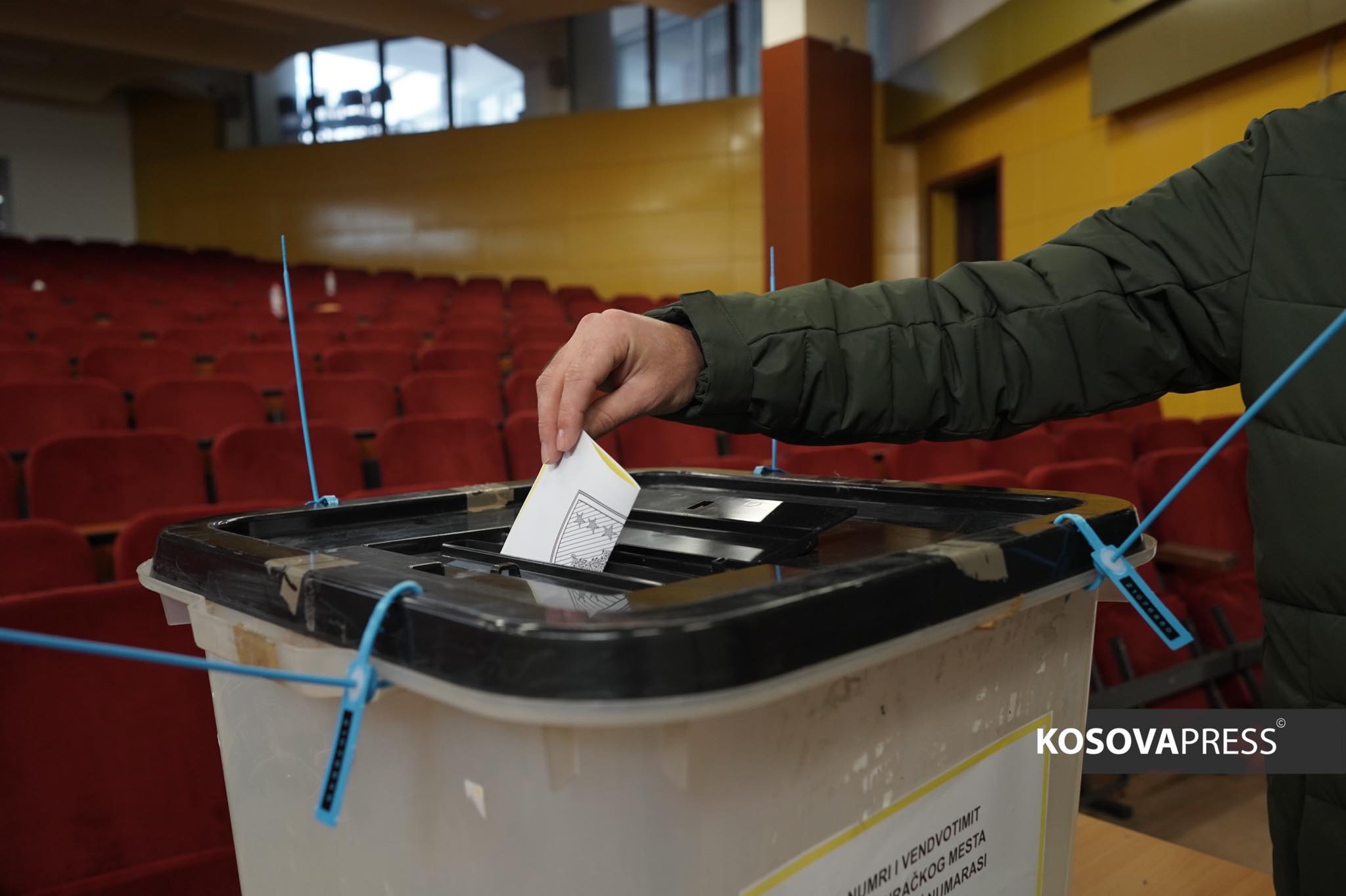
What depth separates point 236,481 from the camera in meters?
1.55

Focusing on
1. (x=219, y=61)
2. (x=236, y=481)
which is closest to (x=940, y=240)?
(x=236, y=481)

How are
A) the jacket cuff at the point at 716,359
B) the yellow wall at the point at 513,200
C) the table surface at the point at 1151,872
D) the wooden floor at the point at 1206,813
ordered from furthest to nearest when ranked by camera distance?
the yellow wall at the point at 513,200 < the wooden floor at the point at 1206,813 < the table surface at the point at 1151,872 < the jacket cuff at the point at 716,359

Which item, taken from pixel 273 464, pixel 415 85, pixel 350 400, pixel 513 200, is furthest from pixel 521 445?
pixel 415 85

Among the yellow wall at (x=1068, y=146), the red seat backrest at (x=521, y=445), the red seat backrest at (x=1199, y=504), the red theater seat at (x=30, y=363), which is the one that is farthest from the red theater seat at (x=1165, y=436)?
the red theater seat at (x=30, y=363)

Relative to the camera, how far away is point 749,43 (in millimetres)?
6125

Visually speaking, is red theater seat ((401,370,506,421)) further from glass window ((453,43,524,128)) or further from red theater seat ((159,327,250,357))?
glass window ((453,43,524,128))

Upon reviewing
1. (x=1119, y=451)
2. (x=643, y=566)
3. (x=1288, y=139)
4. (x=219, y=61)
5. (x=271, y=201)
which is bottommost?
(x=1119, y=451)

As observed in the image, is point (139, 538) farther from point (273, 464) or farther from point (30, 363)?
point (30, 363)

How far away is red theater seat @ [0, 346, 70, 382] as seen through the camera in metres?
2.11

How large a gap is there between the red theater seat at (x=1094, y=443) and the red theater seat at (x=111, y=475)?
1.76 meters

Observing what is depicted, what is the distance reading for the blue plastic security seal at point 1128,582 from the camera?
38cm

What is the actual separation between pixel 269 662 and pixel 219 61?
7.07 metres

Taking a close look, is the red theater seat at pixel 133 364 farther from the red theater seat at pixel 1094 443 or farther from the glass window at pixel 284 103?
the glass window at pixel 284 103

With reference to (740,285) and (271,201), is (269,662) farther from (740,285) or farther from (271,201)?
(271,201)
